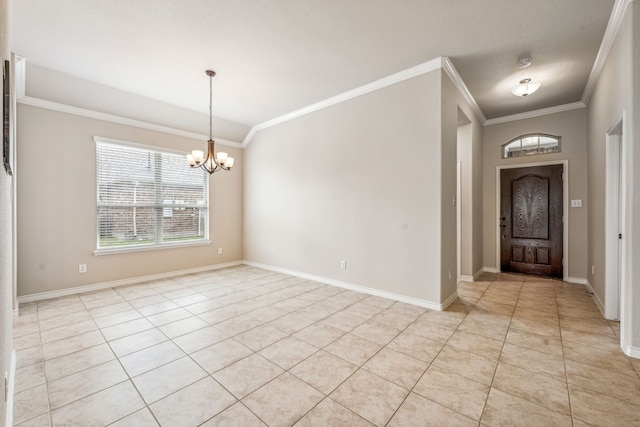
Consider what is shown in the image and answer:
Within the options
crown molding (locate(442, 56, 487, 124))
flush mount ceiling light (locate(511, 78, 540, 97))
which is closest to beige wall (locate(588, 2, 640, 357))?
flush mount ceiling light (locate(511, 78, 540, 97))

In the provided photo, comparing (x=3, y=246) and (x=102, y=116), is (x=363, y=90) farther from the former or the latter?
(x=102, y=116)

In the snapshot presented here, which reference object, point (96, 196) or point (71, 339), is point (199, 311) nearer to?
point (71, 339)

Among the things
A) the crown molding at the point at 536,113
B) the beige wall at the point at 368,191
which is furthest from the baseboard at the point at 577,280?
the crown molding at the point at 536,113

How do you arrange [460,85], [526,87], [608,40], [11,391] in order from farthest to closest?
1. [460,85]
2. [526,87]
3. [608,40]
4. [11,391]

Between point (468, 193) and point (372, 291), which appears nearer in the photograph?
point (372, 291)

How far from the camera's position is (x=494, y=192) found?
17.7ft

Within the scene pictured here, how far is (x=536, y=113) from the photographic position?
4.95 m

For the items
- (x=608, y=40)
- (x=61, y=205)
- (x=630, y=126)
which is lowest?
(x=61, y=205)

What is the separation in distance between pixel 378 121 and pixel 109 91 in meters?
3.98

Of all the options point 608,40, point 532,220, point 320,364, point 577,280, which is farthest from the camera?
point 532,220

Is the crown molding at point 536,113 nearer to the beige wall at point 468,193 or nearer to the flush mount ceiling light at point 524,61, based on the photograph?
the beige wall at point 468,193

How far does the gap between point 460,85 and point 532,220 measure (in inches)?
120

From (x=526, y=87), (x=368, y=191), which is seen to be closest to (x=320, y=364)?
(x=368, y=191)

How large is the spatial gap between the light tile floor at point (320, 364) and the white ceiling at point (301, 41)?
10.1 ft
